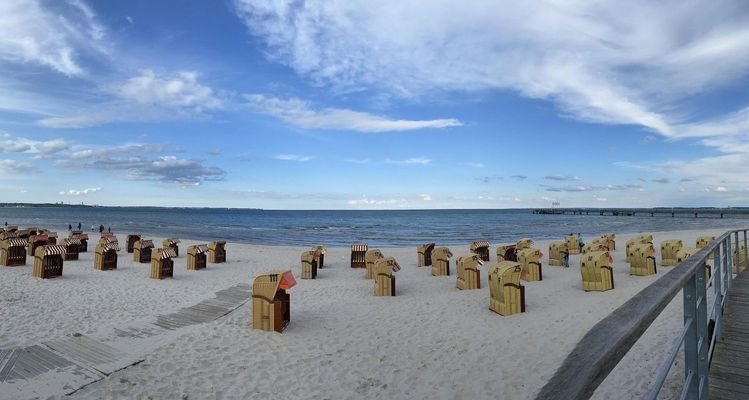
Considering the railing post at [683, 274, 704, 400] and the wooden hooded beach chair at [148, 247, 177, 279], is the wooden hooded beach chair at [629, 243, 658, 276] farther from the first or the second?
the wooden hooded beach chair at [148, 247, 177, 279]

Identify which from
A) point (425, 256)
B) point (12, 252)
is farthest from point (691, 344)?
point (12, 252)

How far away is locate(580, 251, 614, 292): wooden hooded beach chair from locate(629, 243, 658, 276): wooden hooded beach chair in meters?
3.07

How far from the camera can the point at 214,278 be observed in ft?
50.6

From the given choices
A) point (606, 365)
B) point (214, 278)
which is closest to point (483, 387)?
point (606, 365)

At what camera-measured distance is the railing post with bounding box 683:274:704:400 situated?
7.00 ft

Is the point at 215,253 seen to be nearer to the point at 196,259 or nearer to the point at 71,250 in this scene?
the point at 196,259

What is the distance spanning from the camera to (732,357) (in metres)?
3.90

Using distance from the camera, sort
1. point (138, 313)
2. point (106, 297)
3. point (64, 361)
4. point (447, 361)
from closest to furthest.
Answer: point (64, 361)
point (447, 361)
point (138, 313)
point (106, 297)

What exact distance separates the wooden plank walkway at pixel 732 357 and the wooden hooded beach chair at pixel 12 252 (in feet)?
69.8

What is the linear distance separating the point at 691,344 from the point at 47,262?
1745 centimetres

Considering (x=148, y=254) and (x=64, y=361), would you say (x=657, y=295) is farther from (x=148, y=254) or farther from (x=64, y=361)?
(x=148, y=254)

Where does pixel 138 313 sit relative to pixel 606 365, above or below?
below

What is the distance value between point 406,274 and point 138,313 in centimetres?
943

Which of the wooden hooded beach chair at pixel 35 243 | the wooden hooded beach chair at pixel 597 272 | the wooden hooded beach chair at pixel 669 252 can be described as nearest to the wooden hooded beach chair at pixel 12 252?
the wooden hooded beach chair at pixel 35 243
